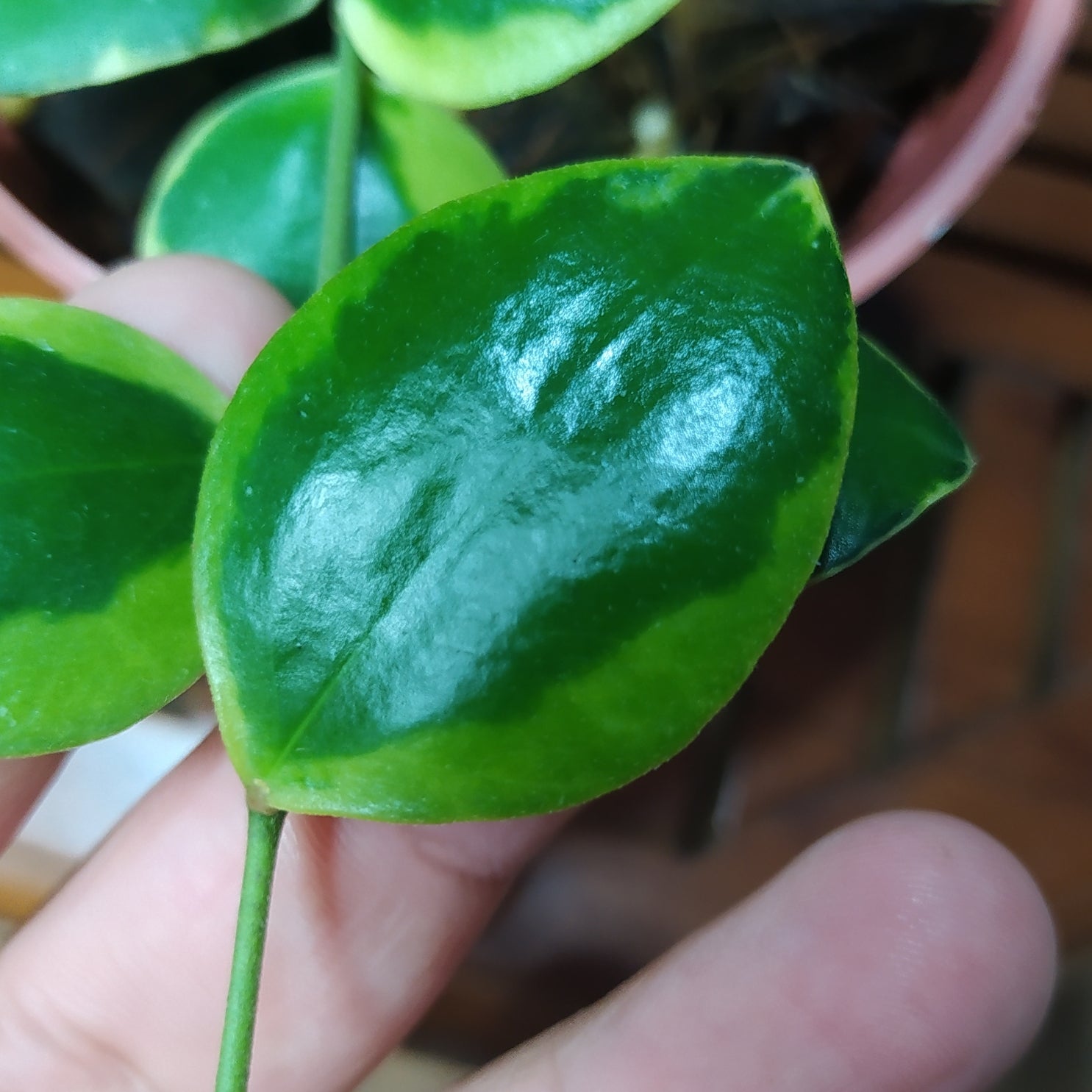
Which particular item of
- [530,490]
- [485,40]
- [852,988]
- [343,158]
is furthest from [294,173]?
[852,988]

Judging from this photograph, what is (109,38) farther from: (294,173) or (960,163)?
(960,163)

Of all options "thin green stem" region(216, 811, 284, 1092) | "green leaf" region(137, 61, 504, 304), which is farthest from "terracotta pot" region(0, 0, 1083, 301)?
"thin green stem" region(216, 811, 284, 1092)

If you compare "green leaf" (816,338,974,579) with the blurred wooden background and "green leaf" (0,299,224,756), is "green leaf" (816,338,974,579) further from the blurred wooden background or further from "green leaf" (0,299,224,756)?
the blurred wooden background

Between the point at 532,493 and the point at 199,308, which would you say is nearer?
the point at 532,493

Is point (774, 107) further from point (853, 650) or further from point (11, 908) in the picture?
point (11, 908)

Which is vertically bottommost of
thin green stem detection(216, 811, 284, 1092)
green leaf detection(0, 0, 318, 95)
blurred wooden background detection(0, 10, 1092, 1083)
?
blurred wooden background detection(0, 10, 1092, 1083)

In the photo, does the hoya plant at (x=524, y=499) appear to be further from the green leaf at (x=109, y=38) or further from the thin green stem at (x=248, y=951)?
the green leaf at (x=109, y=38)
